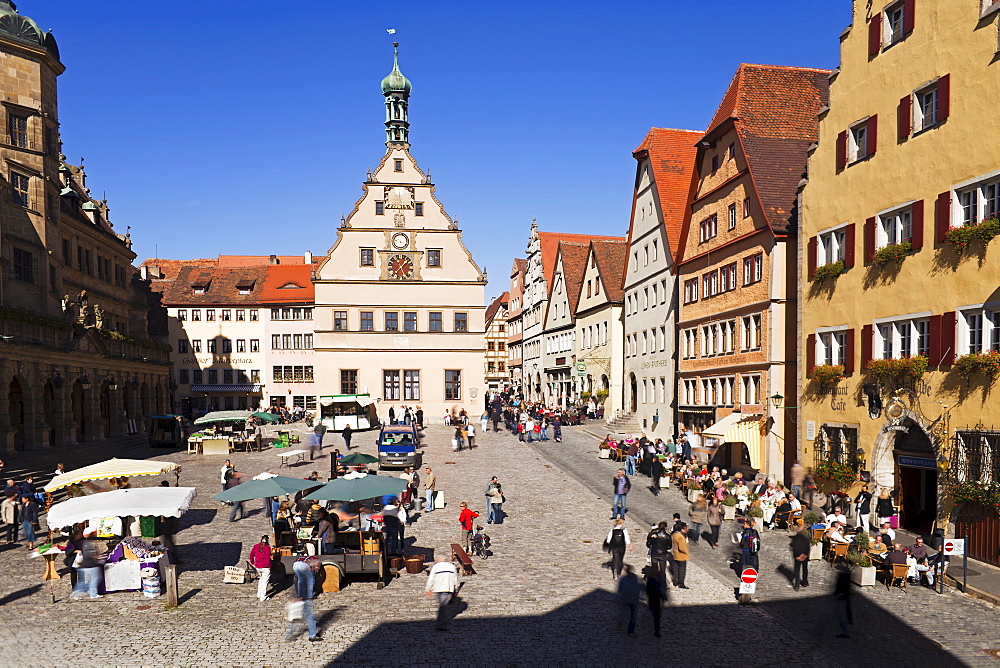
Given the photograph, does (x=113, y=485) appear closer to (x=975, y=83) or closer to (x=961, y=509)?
(x=961, y=509)

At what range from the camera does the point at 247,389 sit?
230 feet

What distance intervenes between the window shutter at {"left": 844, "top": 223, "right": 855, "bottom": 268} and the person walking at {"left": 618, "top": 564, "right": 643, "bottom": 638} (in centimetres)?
1461

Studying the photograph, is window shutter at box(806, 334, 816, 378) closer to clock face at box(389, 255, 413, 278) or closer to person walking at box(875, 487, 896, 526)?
person walking at box(875, 487, 896, 526)

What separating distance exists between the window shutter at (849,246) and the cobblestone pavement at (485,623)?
10.1 meters

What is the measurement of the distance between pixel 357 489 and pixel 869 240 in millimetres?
15836

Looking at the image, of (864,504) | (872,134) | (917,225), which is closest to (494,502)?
(864,504)

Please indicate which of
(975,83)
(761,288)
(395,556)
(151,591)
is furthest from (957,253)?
(151,591)

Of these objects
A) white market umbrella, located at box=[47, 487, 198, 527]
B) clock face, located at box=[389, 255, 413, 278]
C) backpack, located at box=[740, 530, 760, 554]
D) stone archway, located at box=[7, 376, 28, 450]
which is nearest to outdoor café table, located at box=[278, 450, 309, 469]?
stone archway, located at box=[7, 376, 28, 450]

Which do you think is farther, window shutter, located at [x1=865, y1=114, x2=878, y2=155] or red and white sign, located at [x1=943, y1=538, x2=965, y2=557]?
window shutter, located at [x1=865, y1=114, x2=878, y2=155]

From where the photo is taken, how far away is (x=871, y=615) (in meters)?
14.1

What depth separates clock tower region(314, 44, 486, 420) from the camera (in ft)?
171

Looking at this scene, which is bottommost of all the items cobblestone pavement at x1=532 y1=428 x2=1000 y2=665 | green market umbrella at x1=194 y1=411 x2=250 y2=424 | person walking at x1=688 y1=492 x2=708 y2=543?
cobblestone pavement at x1=532 y1=428 x2=1000 y2=665

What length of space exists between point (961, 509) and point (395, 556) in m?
13.2

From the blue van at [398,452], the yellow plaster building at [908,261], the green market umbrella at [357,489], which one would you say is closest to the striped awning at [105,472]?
the green market umbrella at [357,489]
